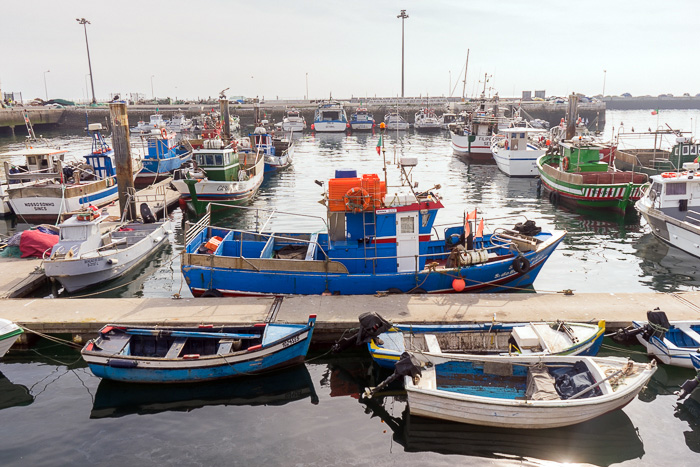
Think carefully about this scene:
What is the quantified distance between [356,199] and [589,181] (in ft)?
71.5

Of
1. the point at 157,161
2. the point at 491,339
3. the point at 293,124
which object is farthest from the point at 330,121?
the point at 491,339

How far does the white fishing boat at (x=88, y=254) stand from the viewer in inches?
690

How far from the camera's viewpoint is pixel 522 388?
11.0 meters

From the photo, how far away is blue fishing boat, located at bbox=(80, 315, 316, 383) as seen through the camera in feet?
38.4

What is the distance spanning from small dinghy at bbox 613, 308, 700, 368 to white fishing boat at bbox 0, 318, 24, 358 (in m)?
14.9

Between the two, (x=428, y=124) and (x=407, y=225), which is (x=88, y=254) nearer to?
(x=407, y=225)

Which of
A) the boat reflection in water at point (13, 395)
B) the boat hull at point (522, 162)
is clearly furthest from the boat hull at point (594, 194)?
the boat reflection in water at point (13, 395)

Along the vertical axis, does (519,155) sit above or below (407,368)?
above

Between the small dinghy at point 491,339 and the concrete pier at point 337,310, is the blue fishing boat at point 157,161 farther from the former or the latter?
the small dinghy at point 491,339

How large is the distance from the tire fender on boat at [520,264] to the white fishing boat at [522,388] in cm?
530

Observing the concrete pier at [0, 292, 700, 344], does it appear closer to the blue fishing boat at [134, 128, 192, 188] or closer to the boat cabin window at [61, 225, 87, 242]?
the boat cabin window at [61, 225, 87, 242]

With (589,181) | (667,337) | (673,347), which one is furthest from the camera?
(589,181)

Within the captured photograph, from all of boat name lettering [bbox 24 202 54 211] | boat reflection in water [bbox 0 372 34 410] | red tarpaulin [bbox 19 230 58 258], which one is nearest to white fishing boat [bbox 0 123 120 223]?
boat name lettering [bbox 24 202 54 211]

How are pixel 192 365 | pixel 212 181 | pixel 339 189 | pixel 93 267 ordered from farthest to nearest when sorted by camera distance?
1. pixel 212 181
2. pixel 93 267
3. pixel 339 189
4. pixel 192 365
